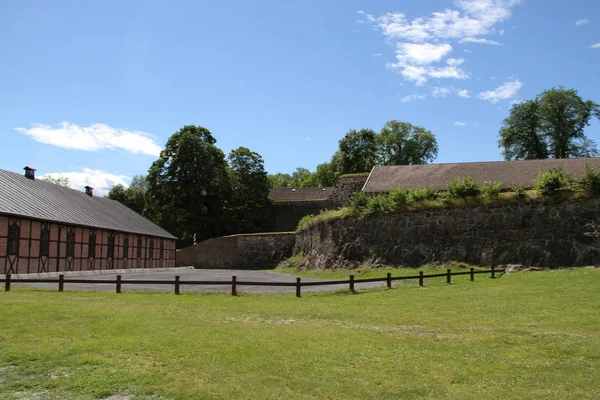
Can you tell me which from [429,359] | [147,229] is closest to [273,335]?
[429,359]

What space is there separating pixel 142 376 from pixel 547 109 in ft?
193

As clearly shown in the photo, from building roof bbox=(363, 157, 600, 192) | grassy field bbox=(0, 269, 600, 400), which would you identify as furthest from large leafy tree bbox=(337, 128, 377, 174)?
grassy field bbox=(0, 269, 600, 400)

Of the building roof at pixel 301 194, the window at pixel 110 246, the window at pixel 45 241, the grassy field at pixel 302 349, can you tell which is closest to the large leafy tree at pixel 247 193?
the building roof at pixel 301 194

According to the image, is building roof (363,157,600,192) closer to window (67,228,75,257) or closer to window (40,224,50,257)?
window (67,228,75,257)

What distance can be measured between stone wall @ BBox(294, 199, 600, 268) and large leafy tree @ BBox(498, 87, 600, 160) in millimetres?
35313

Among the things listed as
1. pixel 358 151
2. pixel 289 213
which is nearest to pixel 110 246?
pixel 289 213

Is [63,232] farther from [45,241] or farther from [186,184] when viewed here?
[186,184]

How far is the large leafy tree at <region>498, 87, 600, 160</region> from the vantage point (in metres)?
55.8

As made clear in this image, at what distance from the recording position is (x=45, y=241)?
93.0ft

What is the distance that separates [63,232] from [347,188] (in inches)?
1019

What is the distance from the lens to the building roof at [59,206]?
2722 cm

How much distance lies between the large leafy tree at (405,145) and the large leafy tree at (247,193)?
2088cm

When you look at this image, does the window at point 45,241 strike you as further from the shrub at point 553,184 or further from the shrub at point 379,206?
the shrub at point 553,184

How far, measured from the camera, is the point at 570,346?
883 cm
